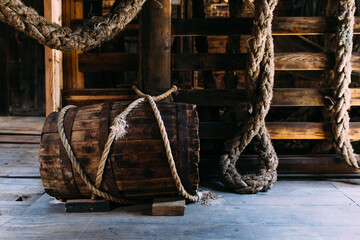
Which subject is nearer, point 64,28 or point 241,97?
point 64,28

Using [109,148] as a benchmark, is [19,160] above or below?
below

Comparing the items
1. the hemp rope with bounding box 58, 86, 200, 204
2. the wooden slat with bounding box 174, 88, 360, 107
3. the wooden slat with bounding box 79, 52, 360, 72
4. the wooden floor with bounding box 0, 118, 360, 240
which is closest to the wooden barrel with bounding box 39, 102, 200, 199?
the hemp rope with bounding box 58, 86, 200, 204

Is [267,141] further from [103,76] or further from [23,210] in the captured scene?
[103,76]

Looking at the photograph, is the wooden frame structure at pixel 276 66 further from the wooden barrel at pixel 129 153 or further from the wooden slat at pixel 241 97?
the wooden barrel at pixel 129 153

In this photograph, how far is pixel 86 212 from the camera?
207cm

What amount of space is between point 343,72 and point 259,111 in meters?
0.84

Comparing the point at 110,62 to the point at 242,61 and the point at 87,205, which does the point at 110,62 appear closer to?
the point at 242,61

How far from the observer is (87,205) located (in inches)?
81.4

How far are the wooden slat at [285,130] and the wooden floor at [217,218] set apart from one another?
440 mm

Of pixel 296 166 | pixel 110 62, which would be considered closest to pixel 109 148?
pixel 110 62

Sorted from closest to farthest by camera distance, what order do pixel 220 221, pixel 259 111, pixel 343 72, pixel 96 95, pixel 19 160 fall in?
1. pixel 220 221
2. pixel 259 111
3. pixel 343 72
4. pixel 96 95
5. pixel 19 160

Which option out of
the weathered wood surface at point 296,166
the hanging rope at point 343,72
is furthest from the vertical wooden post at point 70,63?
the hanging rope at point 343,72

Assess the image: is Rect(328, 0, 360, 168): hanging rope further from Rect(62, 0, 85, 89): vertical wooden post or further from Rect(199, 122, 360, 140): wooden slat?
Rect(62, 0, 85, 89): vertical wooden post

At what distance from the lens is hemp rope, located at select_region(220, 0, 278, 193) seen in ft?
8.04
